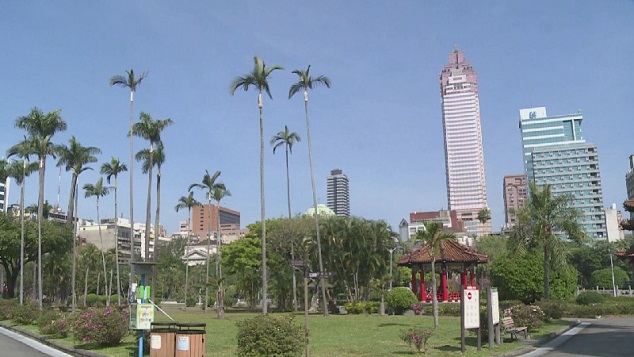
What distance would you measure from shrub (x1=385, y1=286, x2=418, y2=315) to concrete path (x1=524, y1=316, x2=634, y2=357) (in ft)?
47.4

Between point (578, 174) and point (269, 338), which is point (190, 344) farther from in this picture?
point (578, 174)

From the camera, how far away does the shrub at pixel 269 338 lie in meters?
12.6

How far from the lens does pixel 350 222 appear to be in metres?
47.7

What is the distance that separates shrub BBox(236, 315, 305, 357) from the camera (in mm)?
12562

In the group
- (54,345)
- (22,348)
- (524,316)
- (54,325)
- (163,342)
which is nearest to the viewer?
(163,342)

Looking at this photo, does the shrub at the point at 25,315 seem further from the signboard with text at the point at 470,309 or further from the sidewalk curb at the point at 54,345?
the signboard with text at the point at 470,309

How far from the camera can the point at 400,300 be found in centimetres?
3791

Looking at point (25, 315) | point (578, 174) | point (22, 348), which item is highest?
point (578, 174)

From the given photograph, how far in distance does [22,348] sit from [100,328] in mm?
3847

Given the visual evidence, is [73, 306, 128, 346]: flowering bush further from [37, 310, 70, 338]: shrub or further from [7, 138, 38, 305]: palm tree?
[7, 138, 38, 305]: palm tree

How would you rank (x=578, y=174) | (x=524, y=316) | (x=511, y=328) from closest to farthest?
(x=511, y=328), (x=524, y=316), (x=578, y=174)

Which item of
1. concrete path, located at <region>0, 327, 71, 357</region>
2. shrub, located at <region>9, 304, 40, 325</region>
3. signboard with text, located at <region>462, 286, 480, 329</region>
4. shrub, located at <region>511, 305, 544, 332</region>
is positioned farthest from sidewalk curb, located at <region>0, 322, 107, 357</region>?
shrub, located at <region>511, 305, 544, 332</region>

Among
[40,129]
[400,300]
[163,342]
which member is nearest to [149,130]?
[40,129]

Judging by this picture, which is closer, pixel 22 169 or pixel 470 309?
pixel 470 309
